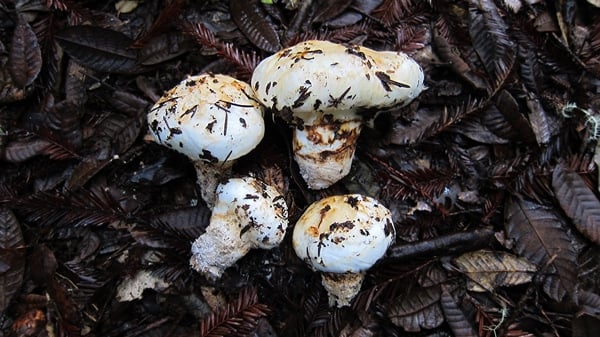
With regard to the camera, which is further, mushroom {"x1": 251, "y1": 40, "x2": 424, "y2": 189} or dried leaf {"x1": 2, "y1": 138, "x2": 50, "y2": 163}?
dried leaf {"x1": 2, "y1": 138, "x2": 50, "y2": 163}

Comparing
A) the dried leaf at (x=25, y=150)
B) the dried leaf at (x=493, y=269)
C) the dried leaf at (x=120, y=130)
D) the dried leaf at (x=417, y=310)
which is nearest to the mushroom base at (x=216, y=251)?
the dried leaf at (x=120, y=130)

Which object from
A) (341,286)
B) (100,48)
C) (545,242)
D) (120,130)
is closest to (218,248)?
(341,286)

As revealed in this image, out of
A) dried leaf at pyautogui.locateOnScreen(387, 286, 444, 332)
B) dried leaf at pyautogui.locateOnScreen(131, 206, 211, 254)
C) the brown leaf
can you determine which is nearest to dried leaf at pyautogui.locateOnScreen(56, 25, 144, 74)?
dried leaf at pyautogui.locateOnScreen(131, 206, 211, 254)

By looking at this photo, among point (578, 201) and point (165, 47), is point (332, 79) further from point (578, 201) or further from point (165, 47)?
point (578, 201)

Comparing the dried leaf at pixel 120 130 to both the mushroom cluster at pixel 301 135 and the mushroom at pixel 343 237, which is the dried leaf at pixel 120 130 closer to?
the mushroom cluster at pixel 301 135

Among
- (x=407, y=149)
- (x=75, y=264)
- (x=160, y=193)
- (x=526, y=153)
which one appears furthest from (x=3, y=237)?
(x=526, y=153)

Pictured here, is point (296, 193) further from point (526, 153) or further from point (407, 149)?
point (526, 153)

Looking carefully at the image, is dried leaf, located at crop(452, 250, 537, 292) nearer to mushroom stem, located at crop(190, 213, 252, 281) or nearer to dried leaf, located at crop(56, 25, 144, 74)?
mushroom stem, located at crop(190, 213, 252, 281)
